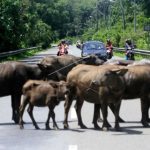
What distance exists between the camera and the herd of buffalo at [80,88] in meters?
13.0

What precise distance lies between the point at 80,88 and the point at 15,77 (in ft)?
7.01

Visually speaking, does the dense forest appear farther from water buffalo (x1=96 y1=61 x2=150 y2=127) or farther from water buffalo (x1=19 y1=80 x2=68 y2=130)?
water buffalo (x1=96 y1=61 x2=150 y2=127)

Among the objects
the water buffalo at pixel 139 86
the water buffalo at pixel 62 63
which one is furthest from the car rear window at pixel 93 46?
the water buffalo at pixel 139 86

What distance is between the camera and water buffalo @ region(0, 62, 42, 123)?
1498 centimetres

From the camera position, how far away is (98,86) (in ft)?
43.1

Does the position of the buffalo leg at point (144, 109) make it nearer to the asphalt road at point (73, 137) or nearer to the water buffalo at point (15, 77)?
the asphalt road at point (73, 137)

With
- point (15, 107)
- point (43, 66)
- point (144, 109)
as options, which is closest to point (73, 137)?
point (144, 109)

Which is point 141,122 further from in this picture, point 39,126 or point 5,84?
point 5,84

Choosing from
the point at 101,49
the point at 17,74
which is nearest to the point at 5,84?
the point at 17,74

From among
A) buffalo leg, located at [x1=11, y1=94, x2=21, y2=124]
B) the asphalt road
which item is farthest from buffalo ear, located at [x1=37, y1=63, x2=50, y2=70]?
the asphalt road

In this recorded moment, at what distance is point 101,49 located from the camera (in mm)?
43625

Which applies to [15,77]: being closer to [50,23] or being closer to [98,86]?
[98,86]

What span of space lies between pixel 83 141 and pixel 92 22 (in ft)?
614

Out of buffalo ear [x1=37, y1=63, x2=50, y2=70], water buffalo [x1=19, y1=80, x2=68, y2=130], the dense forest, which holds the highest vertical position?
buffalo ear [x1=37, y1=63, x2=50, y2=70]
